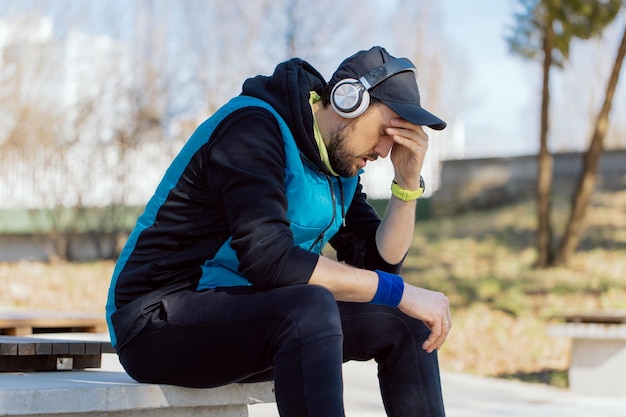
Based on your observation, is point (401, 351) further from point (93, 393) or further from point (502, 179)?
point (502, 179)

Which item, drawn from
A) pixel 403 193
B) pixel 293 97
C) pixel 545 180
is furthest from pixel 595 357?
pixel 545 180

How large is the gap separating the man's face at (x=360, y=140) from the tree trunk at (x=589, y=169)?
438 inches

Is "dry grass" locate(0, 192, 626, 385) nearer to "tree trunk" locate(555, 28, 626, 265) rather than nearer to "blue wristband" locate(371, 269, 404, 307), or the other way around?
"tree trunk" locate(555, 28, 626, 265)

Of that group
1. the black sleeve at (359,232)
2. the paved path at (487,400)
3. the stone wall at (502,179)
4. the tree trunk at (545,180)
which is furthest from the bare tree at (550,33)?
the black sleeve at (359,232)

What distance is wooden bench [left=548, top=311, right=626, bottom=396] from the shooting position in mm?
6988

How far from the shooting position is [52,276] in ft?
48.0

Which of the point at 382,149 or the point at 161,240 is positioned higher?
the point at 382,149

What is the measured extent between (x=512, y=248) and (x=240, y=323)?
13.4 metres

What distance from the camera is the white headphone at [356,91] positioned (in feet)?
8.97

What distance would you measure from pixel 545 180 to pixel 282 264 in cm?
1225

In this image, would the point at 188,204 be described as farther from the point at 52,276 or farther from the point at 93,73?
the point at 93,73

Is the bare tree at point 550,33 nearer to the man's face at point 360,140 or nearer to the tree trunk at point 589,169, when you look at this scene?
the tree trunk at point 589,169

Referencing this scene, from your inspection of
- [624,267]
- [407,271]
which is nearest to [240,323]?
[624,267]

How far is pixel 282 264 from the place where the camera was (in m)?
2.58
